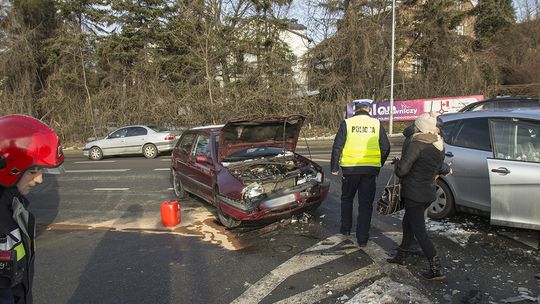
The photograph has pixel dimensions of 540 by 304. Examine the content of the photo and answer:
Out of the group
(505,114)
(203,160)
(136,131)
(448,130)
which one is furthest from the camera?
(136,131)

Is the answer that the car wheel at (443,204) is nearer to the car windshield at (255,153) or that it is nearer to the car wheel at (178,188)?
the car windshield at (255,153)

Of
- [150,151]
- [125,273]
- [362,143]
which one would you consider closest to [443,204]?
[362,143]

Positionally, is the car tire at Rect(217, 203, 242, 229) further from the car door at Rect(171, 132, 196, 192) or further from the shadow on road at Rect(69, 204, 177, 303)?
the car door at Rect(171, 132, 196, 192)

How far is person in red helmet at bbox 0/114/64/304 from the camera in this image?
188 cm

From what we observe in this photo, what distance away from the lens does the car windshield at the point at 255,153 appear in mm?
6957

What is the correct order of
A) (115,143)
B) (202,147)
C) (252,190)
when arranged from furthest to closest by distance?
(115,143)
(202,147)
(252,190)

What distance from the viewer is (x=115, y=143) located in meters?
18.6

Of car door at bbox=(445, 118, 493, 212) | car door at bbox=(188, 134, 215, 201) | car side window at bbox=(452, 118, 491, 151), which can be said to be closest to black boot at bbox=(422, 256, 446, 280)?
car door at bbox=(445, 118, 493, 212)

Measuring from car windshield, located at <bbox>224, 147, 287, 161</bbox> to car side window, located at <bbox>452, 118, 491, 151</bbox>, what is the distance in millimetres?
2764

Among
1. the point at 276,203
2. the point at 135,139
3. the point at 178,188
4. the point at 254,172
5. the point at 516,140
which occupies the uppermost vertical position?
the point at 516,140

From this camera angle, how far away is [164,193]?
32.3ft

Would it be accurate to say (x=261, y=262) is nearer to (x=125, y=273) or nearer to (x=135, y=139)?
(x=125, y=273)

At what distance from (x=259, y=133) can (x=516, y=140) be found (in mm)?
3726

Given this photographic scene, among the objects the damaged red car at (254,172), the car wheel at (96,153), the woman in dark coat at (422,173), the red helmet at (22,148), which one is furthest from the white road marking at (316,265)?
the car wheel at (96,153)
